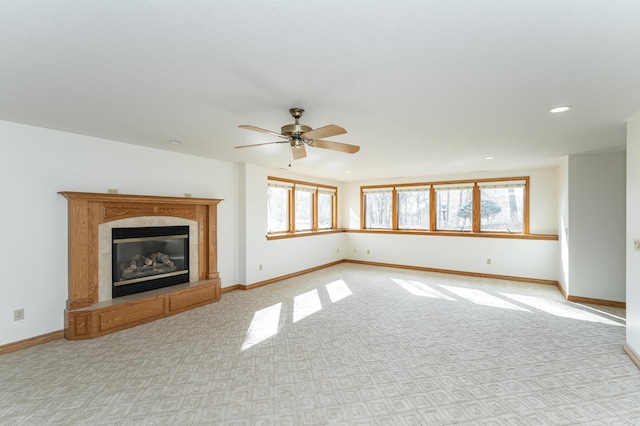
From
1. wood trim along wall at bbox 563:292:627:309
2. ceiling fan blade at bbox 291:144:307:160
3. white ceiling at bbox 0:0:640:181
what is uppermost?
white ceiling at bbox 0:0:640:181

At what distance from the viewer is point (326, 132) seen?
2.41m

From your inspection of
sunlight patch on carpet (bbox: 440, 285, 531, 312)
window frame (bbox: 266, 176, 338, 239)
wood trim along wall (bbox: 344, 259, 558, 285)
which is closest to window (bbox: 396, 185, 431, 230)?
wood trim along wall (bbox: 344, 259, 558, 285)

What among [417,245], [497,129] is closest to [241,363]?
[497,129]

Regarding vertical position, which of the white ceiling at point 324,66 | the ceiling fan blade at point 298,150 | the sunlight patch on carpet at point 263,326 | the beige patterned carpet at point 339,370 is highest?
the white ceiling at point 324,66

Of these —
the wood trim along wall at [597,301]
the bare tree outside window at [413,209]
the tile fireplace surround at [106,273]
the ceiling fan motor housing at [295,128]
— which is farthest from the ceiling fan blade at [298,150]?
the bare tree outside window at [413,209]

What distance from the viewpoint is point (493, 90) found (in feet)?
7.34

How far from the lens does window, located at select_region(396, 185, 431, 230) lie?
24.1ft

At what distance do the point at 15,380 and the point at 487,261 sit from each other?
7286mm

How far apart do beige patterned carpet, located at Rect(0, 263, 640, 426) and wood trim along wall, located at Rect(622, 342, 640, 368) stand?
0.06 meters

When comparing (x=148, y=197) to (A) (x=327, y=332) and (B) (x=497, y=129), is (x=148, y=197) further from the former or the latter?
(B) (x=497, y=129)

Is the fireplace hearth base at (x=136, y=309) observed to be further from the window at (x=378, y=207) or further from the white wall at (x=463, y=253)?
the window at (x=378, y=207)

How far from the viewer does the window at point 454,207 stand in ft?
22.4

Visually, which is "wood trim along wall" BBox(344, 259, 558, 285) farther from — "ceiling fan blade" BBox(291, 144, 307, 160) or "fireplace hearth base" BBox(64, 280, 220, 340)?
"ceiling fan blade" BBox(291, 144, 307, 160)

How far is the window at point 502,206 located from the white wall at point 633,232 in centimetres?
339
